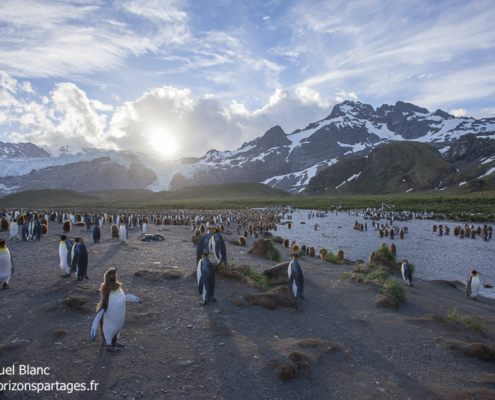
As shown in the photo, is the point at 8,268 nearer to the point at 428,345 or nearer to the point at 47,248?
the point at 47,248

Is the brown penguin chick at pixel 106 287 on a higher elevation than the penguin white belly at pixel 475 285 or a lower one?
higher

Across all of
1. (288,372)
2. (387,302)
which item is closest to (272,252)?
(387,302)

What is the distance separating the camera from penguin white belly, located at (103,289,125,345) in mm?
4160

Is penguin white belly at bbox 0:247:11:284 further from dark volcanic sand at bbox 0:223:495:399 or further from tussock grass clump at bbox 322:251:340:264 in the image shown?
tussock grass clump at bbox 322:251:340:264

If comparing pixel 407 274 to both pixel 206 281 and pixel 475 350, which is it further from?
pixel 206 281

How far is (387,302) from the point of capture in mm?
7461

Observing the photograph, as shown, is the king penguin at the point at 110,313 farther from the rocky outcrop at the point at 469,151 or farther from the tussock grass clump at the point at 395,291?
the rocky outcrop at the point at 469,151

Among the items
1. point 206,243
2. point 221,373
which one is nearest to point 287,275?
point 206,243

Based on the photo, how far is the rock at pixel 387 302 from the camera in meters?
7.40

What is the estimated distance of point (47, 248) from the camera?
11227 millimetres

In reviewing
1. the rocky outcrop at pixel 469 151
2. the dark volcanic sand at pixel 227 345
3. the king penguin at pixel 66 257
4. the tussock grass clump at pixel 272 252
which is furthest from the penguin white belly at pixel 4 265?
the rocky outcrop at pixel 469 151

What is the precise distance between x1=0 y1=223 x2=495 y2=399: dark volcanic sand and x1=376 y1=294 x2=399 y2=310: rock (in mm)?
193

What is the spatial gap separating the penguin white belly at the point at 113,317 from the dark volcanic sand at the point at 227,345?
0.85 ft

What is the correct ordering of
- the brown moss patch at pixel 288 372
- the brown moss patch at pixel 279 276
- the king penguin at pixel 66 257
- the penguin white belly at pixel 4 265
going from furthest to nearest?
the brown moss patch at pixel 279 276 → the king penguin at pixel 66 257 → the penguin white belly at pixel 4 265 → the brown moss patch at pixel 288 372
